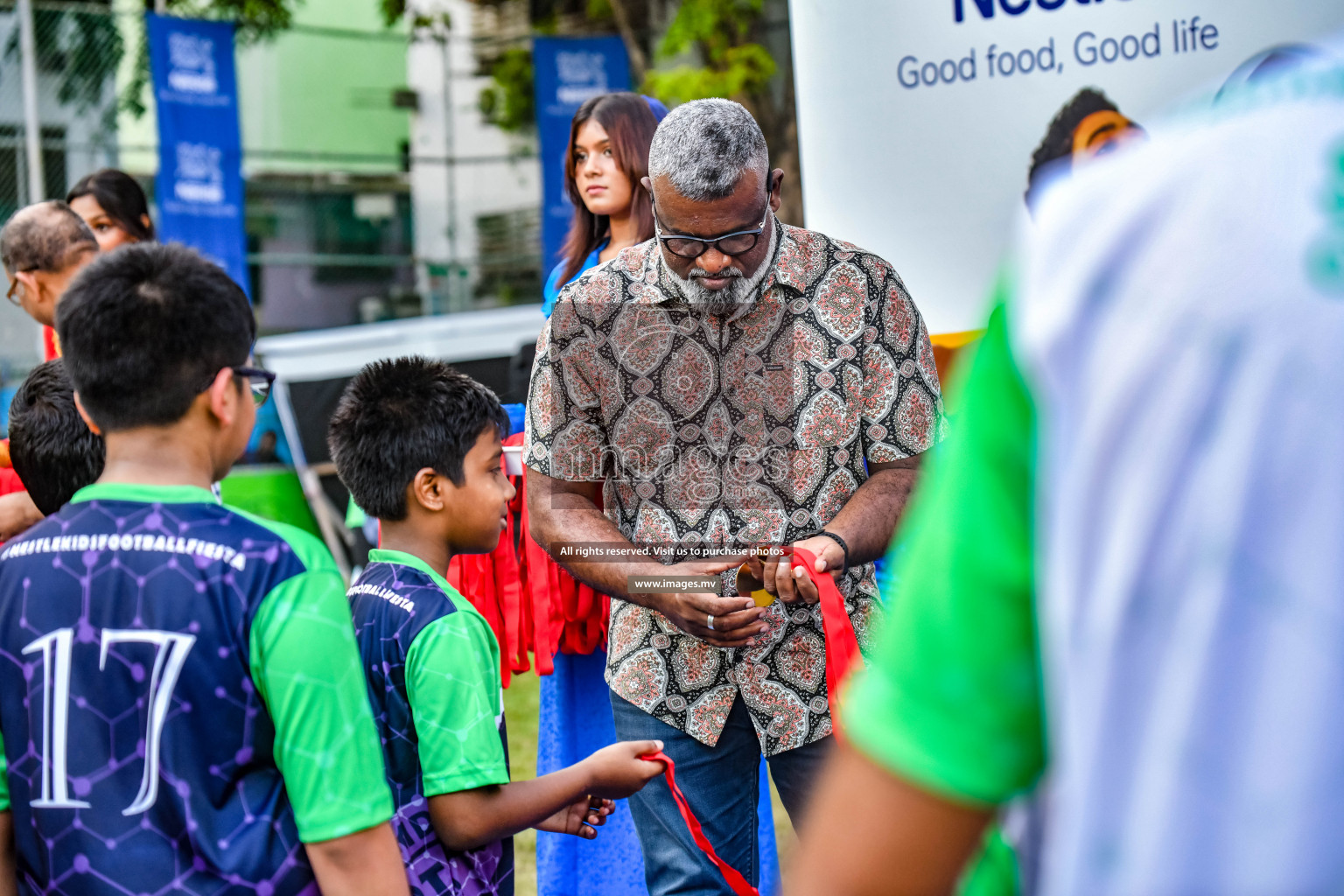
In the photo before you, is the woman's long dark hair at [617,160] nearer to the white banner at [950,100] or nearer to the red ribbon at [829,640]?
the white banner at [950,100]

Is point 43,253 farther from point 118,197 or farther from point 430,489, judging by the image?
point 430,489

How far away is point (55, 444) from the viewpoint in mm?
2340

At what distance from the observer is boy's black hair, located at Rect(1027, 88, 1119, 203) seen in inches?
124

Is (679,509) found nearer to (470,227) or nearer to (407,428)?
(407,428)

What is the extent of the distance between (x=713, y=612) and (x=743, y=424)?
38 centimetres

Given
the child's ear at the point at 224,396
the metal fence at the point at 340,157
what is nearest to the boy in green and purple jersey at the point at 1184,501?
the child's ear at the point at 224,396

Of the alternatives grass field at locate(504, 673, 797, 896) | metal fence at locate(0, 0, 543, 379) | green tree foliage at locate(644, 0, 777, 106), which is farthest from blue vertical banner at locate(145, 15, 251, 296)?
grass field at locate(504, 673, 797, 896)

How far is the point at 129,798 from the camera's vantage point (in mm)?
1529

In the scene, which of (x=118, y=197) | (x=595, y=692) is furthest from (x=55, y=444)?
(x=118, y=197)

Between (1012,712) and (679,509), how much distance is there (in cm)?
182

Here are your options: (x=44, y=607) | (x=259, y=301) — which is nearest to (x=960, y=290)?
(x=44, y=607)

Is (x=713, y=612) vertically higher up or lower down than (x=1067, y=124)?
lower down

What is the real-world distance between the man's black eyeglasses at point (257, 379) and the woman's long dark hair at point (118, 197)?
2933mm

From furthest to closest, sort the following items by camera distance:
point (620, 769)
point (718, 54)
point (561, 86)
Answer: point (561, 86)
point (718, 54)
point (620, 769)
